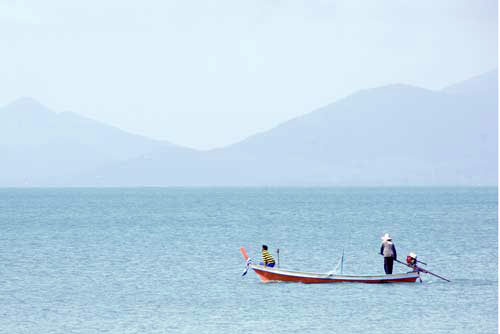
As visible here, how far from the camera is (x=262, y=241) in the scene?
279 ft

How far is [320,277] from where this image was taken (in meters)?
47.5

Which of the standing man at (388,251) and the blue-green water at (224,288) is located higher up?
the standing man at (388,251)

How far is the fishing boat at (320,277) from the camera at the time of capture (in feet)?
155

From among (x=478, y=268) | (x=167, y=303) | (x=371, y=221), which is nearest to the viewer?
(x=167, y=303)

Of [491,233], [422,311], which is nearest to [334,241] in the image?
[491,233]

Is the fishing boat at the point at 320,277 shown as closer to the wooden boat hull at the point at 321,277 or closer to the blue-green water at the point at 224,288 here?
the wooden boat hull at the point at 321,277

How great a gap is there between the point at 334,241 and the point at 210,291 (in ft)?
119

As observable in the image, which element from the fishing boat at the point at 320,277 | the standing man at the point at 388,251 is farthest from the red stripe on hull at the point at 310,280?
the standing man at the point at 388,251

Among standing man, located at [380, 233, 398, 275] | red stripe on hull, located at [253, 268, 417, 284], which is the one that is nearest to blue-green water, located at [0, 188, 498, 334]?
red stripe on hull, located at [253, 268, 417, 284]

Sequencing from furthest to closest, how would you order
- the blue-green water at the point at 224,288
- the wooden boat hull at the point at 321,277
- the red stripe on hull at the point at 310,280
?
the red stripe on hull at the point at 310,280
the wooden boat hull at the point at 321,277
the blue-green water at the point at 224,288

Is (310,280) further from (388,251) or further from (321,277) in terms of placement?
(388,251)

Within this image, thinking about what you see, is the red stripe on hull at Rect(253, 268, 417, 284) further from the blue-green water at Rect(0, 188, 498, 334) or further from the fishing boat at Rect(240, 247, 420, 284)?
the blue-green water at Rect(0, 188, 498, 334)

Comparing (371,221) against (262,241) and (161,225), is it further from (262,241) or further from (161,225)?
(262,241)

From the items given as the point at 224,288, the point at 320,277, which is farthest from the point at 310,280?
the point at 224,288
